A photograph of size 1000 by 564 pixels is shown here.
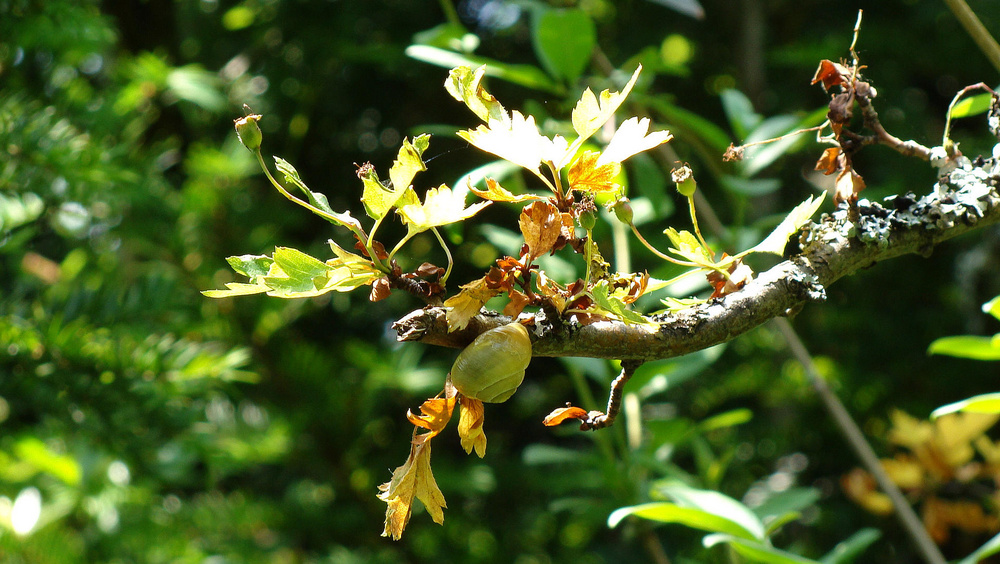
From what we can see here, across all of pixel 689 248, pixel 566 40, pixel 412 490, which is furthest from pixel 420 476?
pixel 566 40

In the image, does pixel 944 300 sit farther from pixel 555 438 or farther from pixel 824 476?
pixel 555 438

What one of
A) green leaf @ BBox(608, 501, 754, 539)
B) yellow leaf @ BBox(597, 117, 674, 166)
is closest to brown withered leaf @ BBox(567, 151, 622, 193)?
yellow leaf @ BBox(597, 117, 674, 166)

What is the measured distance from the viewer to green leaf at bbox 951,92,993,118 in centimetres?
29

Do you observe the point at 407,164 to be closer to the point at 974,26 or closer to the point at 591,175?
the point at 591,175

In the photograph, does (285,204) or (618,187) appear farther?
(285,204)

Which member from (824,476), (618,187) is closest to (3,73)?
(618,187)

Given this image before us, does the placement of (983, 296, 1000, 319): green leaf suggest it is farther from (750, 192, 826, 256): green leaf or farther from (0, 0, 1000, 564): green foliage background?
(0, 0, 1000, 564): green foliage background

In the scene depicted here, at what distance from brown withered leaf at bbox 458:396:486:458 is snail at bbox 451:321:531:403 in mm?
15

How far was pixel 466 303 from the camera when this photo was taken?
7.5 inches

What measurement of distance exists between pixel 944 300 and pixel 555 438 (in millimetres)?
547

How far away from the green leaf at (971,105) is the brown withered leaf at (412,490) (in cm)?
24

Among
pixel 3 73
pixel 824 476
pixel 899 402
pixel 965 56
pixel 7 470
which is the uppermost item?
pixel 965 56

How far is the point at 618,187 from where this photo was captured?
21cm

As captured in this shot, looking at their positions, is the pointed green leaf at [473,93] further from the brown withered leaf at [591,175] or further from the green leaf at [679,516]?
the green leaf at [679,516]
